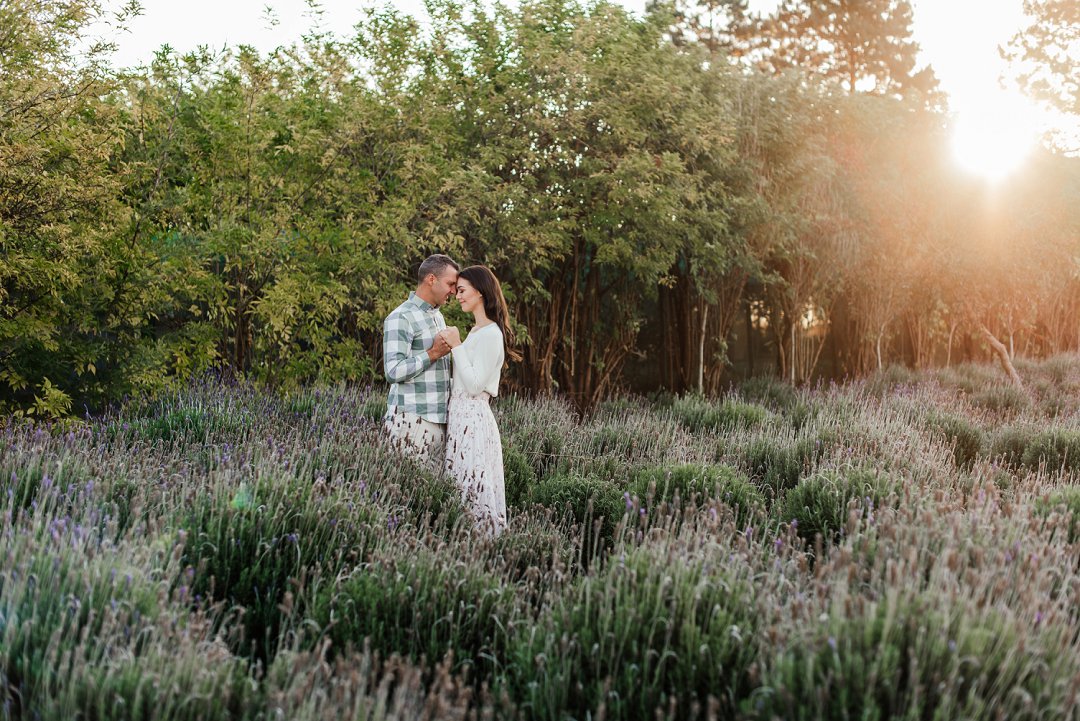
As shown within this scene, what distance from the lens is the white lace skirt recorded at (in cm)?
596

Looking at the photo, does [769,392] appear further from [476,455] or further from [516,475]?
[476,455]

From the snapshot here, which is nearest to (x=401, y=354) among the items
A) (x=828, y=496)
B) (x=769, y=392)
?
(x=828, y=496)

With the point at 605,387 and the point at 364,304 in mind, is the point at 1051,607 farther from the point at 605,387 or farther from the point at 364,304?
the point at 605,387

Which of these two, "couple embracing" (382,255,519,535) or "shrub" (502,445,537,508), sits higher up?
"couple embracing" (382,255,519,535)

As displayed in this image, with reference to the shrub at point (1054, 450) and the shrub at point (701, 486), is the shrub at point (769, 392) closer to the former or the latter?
the shrub at point (1054, 450)

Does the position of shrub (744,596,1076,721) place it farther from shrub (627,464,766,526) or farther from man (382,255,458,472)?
man (382,255,458,472)

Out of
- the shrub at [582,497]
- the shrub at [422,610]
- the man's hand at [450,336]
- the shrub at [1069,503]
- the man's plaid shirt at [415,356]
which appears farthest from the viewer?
the shrub at [582,497]

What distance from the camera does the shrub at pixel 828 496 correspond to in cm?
583

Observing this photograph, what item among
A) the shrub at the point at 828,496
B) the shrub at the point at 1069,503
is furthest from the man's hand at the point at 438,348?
the shrub at the point at 1069,503

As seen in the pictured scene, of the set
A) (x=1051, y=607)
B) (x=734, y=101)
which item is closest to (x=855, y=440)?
(x=1051, y=607)

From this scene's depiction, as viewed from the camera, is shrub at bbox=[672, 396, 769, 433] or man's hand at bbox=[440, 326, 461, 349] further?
shrub at bbox=[672, 396, 769, 433]

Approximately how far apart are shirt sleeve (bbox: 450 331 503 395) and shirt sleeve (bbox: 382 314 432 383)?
229 mm

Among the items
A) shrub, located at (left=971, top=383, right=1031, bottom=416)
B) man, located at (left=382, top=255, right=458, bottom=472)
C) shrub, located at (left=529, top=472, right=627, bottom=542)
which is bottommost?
shrub, located at (left=529, top=472, right=627, bottom=542)

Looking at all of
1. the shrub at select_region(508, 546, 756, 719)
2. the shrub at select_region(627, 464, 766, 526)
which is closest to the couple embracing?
the shrub at select_region(627, 464, 766, 526)
